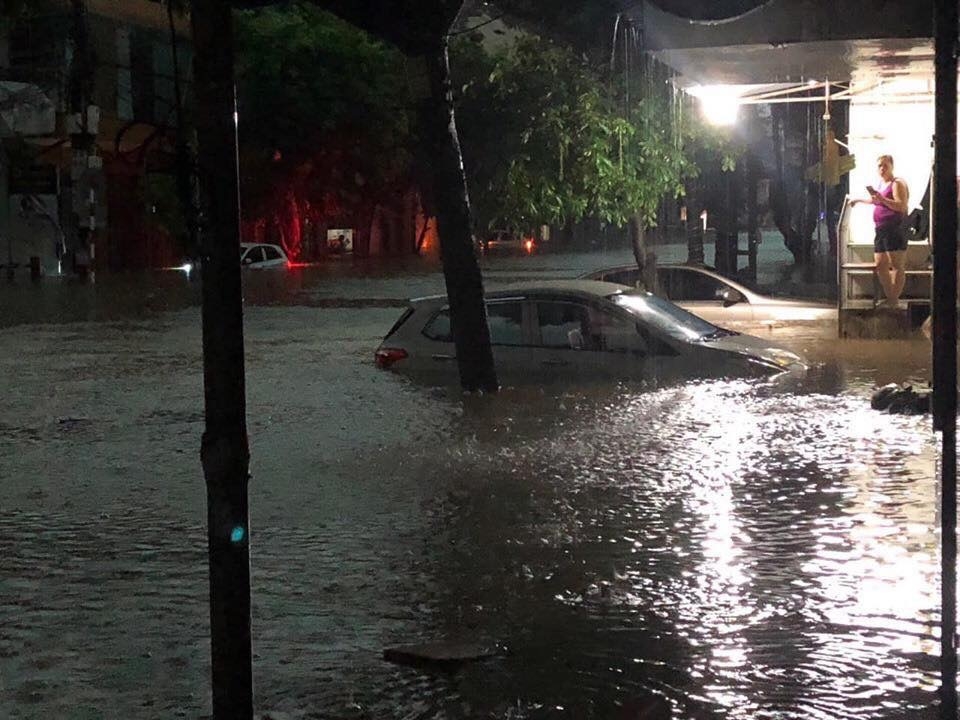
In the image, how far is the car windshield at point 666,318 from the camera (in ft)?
44.8

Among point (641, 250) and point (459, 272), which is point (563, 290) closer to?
point (459, 272)

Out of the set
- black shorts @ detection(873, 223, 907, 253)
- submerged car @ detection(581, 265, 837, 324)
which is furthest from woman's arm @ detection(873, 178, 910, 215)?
submerged car @ detection(581, 265, 837, 324)

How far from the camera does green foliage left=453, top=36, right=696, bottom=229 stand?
78.8 ft

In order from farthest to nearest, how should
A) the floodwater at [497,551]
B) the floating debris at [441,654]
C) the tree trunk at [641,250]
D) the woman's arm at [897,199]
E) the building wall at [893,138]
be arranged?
the tree trunk at [641,250] → the building wall at [893,138] → the woman's arm at [897,199] → the floating debris at [441,654] → the floodwater at [497,551]

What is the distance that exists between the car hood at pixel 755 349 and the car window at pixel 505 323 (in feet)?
5.92

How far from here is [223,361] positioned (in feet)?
14.3

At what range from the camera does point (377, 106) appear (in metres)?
46.1

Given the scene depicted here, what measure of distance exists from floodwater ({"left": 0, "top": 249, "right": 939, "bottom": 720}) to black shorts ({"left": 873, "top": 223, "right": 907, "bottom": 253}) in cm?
283

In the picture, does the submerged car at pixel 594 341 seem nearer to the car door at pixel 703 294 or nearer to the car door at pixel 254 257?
the car door at pixel 703 294

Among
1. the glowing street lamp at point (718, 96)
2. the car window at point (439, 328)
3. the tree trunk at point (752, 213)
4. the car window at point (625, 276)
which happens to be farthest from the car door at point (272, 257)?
the car window at point (439, 328)

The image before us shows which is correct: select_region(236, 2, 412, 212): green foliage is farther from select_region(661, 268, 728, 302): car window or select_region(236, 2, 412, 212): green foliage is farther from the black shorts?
the black shorts

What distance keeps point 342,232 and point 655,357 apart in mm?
61624

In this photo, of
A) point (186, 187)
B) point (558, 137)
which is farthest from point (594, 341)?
point (558, 137)

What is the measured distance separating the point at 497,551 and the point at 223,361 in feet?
12.5
